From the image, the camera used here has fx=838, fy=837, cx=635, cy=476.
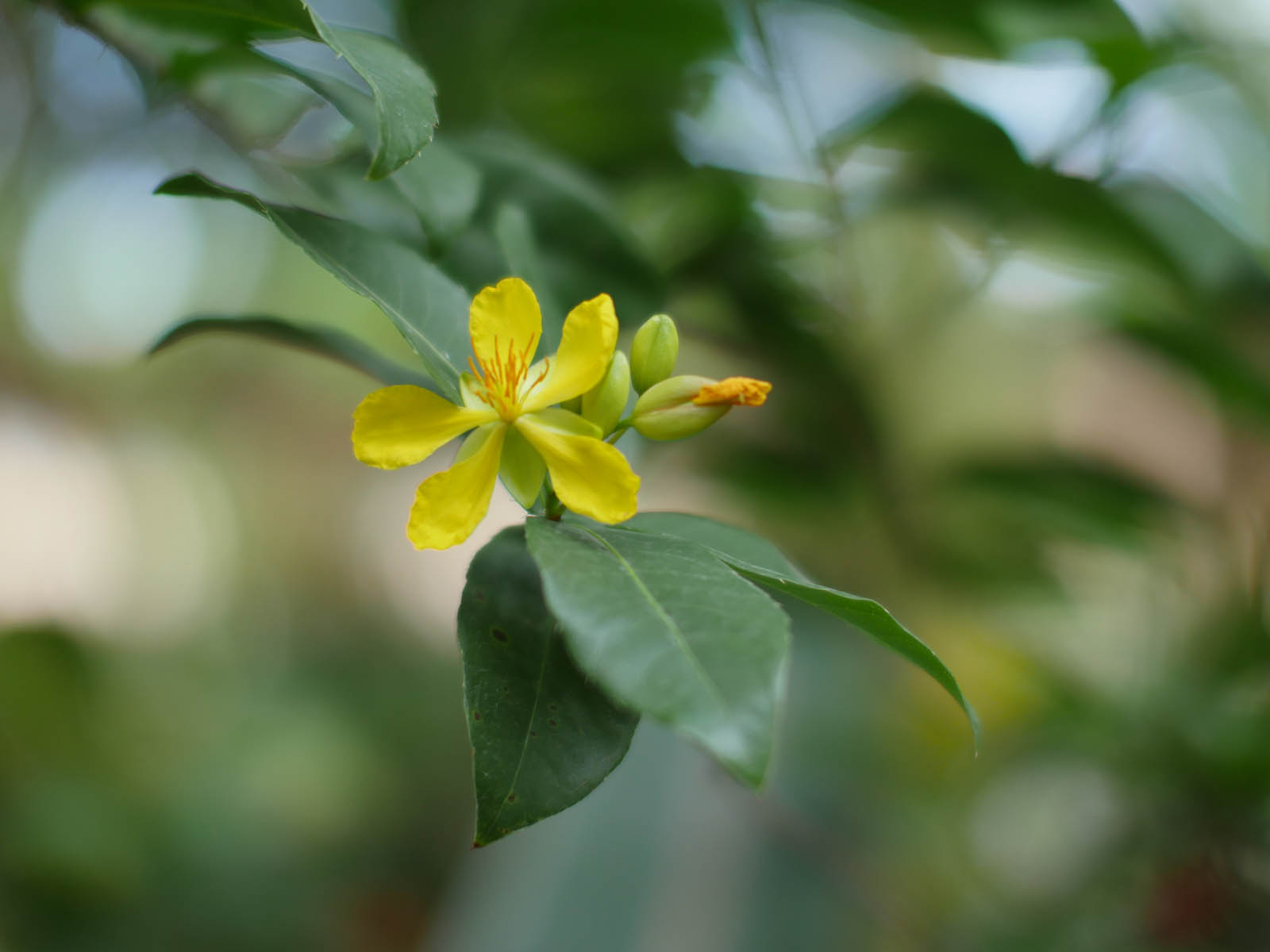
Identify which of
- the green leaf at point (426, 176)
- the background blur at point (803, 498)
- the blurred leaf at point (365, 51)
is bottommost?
the background blur at point (803, 498)

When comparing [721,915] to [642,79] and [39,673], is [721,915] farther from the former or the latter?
[39,673]

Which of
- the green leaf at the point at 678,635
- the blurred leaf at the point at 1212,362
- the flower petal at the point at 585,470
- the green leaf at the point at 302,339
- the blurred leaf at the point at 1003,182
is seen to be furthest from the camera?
the blurred leaf at the point at 1212,362

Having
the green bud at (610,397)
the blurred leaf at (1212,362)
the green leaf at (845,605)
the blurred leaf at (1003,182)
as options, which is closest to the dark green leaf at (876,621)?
the green leaf at (845,605)

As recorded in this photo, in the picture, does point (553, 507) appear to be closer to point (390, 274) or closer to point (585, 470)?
point (585, 470)

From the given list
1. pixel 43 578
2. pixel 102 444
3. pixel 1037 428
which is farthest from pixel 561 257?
pixel 102 444

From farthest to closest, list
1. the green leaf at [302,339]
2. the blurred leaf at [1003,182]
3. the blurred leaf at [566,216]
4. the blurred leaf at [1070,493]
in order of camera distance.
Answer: the blurred leaf at [1070,493] → the blurred leaf at [1003,182] → the blurred leaf at [566,216] → the green leaf at [302,339]

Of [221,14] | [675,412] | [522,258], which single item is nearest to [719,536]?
[675,412]

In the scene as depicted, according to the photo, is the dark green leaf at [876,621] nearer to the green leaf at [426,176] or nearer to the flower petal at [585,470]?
the flower petal at [585,470]

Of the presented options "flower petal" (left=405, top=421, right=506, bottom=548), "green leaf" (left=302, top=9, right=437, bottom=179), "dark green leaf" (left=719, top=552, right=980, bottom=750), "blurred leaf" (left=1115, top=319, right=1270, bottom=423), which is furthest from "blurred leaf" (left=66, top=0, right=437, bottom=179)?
"blurred leaf" (left=1115, top=319, right=1270, bottom=423)
